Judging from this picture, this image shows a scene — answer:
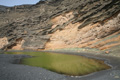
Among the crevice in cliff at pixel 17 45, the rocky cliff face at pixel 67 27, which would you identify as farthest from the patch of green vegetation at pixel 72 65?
the crevice in cliff at pixel 17 45

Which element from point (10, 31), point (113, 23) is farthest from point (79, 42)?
point (10, 31)

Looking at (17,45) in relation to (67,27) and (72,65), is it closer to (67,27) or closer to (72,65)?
(67,27)

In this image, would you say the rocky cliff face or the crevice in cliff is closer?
the rocky cliff face

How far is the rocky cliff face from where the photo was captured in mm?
17766

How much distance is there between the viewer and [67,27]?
27.6 meters

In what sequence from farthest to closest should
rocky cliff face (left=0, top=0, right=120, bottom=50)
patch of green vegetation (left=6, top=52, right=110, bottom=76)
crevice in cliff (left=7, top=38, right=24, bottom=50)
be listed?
crevice in cliff (left=7, top=38, right=24, bottom=50) < rocky cliff face (left=0, top=0, right=120, bottom=50) < patch of green vegetation (left=6, top=52, right=110, bottom=76)

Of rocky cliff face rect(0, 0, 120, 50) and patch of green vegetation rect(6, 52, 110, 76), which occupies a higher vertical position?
rocky cliff face rect(0, 0, 120, 50)

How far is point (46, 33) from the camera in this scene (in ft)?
102

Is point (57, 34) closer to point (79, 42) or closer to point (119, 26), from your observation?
point (79, 42)

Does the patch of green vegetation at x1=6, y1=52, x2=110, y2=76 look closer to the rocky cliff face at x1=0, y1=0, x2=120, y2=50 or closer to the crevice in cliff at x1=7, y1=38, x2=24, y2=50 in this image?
the rocky cliff face at x1=0, y1=0, x2=120, y2=50

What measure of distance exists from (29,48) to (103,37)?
24515 millimetres

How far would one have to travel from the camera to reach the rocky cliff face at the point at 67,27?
1777 cm

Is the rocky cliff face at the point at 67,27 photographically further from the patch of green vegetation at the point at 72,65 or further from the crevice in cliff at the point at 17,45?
the patch of green vegetation at the point at 72,65

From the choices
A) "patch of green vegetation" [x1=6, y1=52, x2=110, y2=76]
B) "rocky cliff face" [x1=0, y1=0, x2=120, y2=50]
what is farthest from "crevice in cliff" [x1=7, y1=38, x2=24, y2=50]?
A: "patch of green vegetation" [x1=6, y1=52, x2=110, y2=76]
